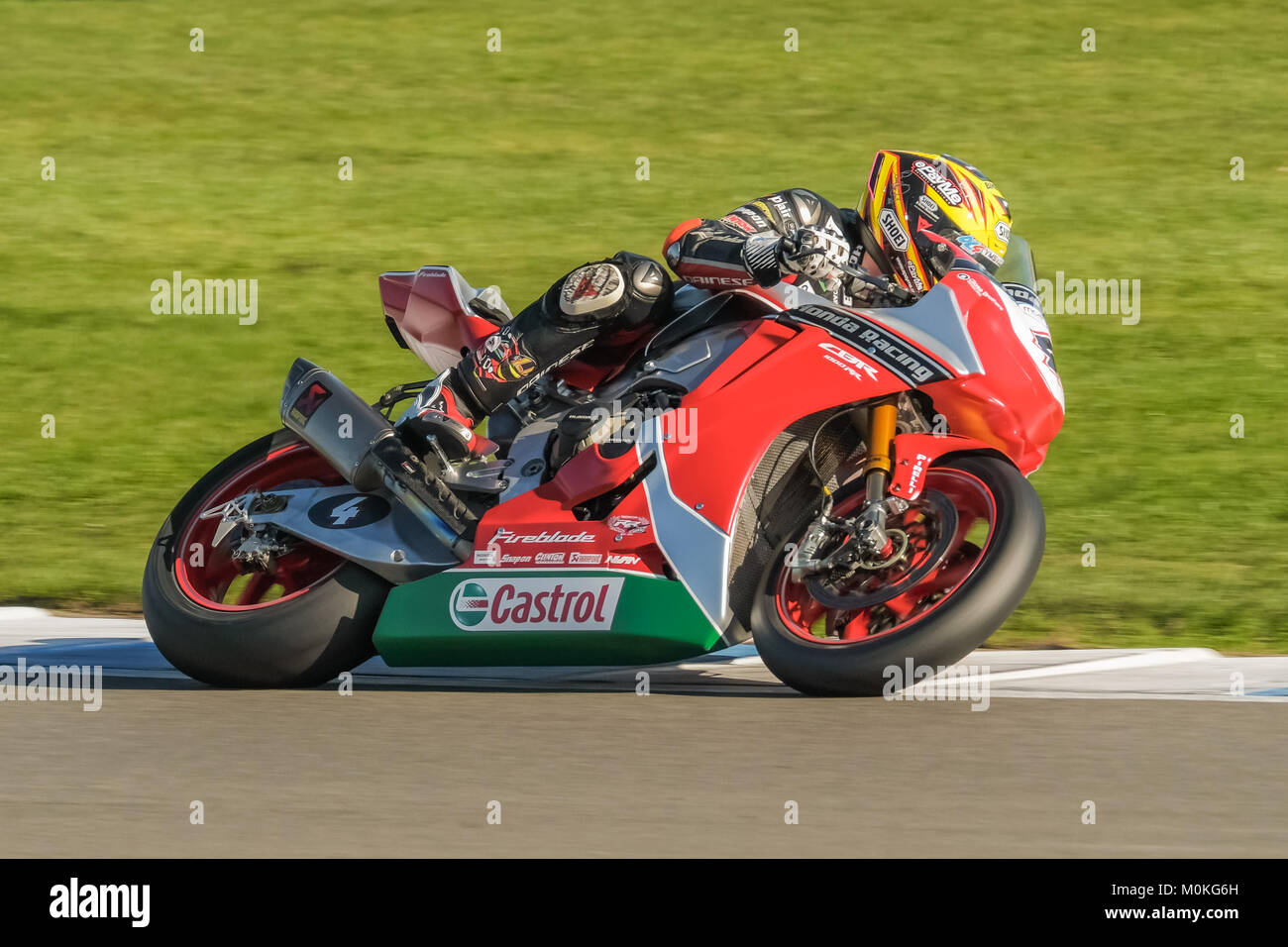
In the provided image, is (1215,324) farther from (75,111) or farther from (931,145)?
(75,111)

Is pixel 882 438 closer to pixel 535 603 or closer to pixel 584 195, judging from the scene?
pixel 535 603

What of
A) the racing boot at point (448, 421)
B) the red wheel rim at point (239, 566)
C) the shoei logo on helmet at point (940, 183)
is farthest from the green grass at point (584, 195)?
the racing boot at point (448, 421)

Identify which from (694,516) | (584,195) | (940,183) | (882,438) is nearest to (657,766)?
(694,516)

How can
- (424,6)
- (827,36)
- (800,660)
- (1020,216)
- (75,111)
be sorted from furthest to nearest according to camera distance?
(424,6) < (827,36) < (75,111) < (1020,216) < (800,660)

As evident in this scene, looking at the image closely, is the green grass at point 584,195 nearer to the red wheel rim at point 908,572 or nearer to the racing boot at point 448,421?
the red wheel rim at point 908,572

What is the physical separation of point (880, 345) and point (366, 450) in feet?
5.46

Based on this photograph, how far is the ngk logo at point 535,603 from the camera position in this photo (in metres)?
5.55

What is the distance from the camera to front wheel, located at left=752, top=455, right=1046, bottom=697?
505cm

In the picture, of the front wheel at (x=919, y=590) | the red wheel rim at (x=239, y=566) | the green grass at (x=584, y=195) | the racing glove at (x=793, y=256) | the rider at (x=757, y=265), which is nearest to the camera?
the front wheel at (x=919, y=590)

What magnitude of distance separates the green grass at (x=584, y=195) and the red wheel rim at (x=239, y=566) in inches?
57.2

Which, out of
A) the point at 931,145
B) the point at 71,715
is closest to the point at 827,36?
the point at 931,145

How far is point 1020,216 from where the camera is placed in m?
14.5

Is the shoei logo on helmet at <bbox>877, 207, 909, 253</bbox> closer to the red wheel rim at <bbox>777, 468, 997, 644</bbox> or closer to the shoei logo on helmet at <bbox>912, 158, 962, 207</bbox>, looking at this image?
the shoei logo on helmet at <bbox>912, 158, 962, 207</bbox>

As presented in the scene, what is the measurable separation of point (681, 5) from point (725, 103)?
329 cm
